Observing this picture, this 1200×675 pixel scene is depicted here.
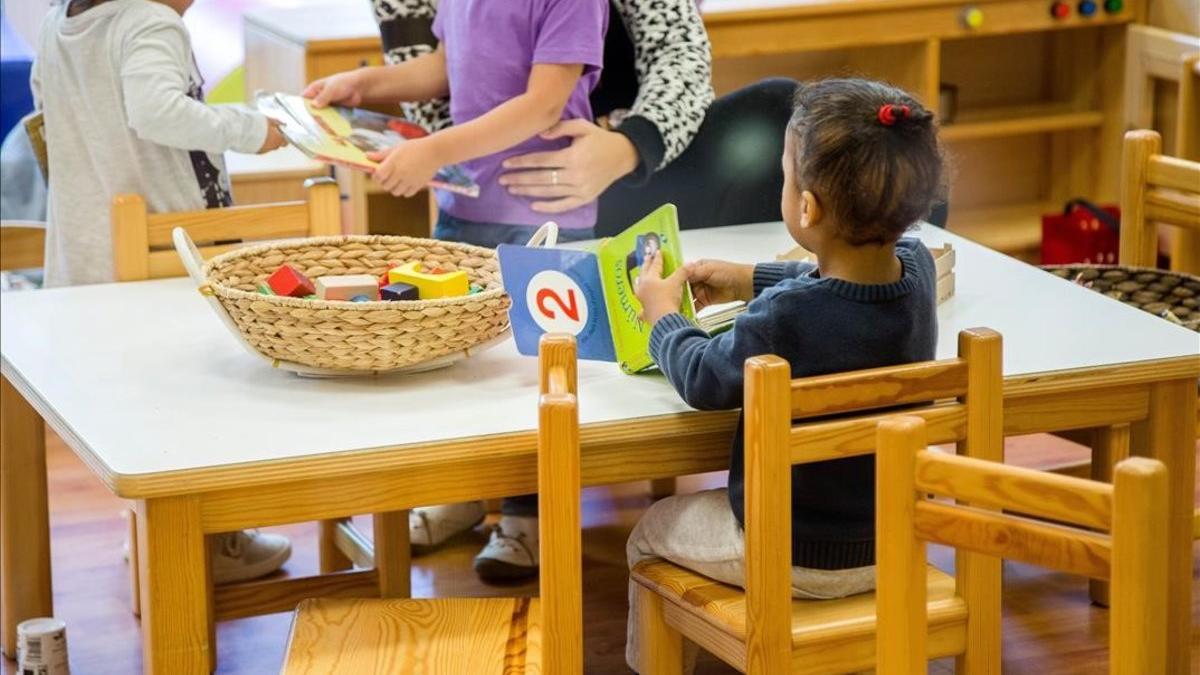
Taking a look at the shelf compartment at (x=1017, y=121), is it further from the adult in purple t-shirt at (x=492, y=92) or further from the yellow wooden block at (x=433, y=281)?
the yellow wooden block at (x=433, y=281)

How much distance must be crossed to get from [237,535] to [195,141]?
0.67 metres

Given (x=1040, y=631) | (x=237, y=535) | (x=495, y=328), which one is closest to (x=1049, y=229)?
(x=1040, y=631)

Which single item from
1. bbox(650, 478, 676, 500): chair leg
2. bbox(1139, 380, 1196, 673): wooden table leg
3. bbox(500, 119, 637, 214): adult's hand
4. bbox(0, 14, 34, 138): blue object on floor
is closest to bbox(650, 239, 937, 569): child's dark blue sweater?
bbox(1139, 380, 1196, 673): wooden table leg

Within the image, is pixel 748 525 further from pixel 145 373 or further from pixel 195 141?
pixel 195 141

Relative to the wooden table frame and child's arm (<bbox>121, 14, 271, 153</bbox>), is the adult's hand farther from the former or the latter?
the wooden table frame

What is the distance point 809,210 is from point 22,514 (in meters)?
1.27

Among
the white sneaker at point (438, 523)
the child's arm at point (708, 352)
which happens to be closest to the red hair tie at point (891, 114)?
the child's arm at point (708, 352)

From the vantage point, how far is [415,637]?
183cm

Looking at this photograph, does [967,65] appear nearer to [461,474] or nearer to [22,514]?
[22,514]

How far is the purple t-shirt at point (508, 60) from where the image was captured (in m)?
2.52

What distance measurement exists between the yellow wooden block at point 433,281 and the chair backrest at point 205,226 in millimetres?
523

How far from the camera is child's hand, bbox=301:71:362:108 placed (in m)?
2.69

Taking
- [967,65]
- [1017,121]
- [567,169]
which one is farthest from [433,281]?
[967,65]

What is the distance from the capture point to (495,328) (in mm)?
2018
